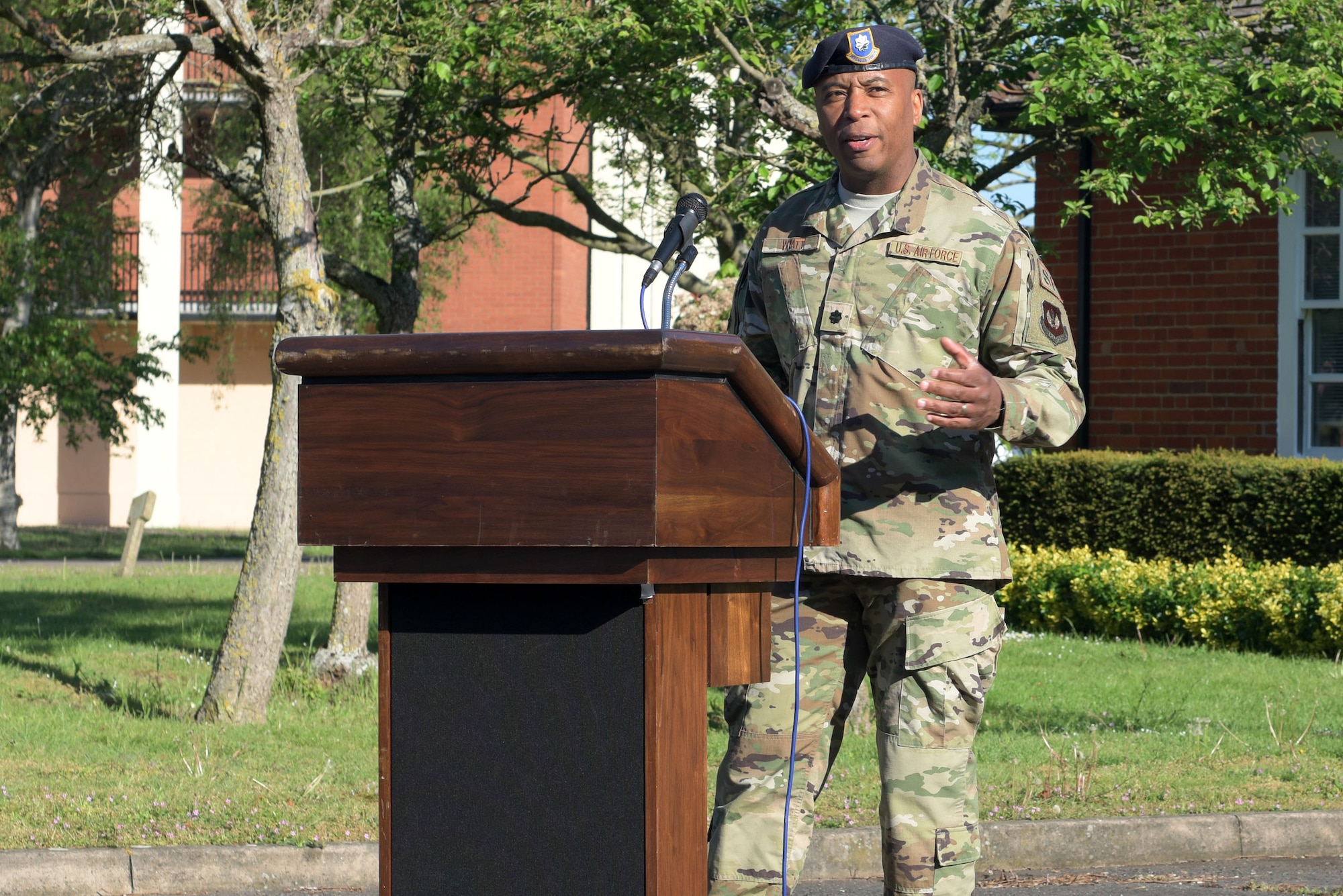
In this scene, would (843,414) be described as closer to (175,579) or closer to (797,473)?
(797,473)

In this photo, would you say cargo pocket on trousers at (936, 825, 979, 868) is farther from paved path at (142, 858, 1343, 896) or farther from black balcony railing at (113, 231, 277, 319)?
black balcony railing at (113, 231, 277, 319)

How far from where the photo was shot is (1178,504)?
1181 cm

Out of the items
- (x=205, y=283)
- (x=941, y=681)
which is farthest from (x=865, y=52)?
(x=205, y=283)

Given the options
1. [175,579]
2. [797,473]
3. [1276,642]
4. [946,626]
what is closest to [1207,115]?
[1276,642]

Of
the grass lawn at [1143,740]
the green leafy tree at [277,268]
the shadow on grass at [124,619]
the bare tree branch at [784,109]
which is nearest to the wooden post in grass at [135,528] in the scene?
the shadow on grass at [124,619]

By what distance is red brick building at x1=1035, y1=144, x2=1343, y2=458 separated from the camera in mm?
12570

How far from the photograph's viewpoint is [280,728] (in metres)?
7.63

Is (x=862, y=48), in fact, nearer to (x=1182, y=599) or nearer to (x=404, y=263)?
(x=404, y=263)

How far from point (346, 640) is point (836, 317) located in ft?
19.8

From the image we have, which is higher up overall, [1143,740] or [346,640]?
[346,640]

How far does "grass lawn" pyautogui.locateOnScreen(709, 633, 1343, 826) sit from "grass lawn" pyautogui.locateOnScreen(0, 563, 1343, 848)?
0.02m

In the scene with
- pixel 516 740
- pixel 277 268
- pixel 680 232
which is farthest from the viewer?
pixel 277 268

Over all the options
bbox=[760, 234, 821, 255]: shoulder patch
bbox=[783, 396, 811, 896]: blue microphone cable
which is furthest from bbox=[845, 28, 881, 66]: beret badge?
bbox=[783, 396, 811, 896]: blue microphone cable

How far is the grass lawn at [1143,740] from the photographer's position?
600 cm
